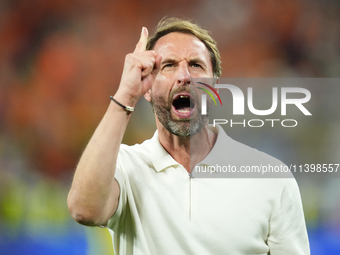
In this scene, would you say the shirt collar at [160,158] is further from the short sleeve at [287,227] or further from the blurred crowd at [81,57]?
the blurred crowd at [81,57]

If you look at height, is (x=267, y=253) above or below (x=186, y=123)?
below

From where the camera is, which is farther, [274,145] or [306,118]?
[306,118]

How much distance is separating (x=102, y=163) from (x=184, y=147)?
17.4 inches

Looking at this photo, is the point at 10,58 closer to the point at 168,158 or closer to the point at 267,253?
the point at 168,158

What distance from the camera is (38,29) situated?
6.84 ft

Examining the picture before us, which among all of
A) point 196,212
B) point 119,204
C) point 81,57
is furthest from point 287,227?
point 81,57

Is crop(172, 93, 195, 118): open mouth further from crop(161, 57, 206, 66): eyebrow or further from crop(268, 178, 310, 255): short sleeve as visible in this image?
crop(268, 178, 310, 255): short sleeve

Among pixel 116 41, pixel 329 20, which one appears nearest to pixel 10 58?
pixel 116 41

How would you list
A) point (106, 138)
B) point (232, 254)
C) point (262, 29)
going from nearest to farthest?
point (106, 138), point (232, 254), point (262, 29)

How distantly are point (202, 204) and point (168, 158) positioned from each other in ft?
0.63

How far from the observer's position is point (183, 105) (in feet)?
4.41

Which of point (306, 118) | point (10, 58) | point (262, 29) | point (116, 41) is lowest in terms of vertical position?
point (306, 118)

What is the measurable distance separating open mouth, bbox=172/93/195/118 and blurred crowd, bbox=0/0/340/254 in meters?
0.63

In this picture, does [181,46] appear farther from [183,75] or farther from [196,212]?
[196,212]
